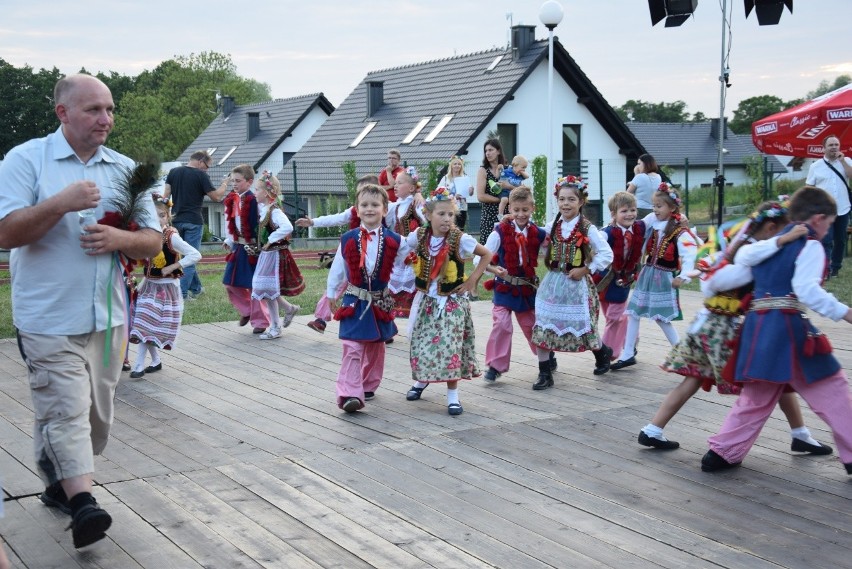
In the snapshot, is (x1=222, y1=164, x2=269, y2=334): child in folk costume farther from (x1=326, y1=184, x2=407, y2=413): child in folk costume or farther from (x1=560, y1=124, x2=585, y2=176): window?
(x1=560, y1=124, x2=585, y2=176): window

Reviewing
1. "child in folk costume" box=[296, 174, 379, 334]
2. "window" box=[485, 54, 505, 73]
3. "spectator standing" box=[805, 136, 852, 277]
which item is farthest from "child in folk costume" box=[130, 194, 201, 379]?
"window" box=[485, 54, 505, 73]

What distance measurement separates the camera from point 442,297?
22.5 feet

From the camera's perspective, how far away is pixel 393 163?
13125 millimetres

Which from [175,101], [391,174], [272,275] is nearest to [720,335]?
[272,275]

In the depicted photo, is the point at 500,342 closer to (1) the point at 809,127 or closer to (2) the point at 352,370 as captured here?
(2) the point at 352,370

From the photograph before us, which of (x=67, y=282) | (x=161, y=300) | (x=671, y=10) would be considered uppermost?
(x=671, y=10)

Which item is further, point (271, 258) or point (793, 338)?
point (271, 258)

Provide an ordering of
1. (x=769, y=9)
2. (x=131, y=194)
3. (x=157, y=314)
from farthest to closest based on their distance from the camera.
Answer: (x=769, y=9)
(x=157, y=314)
(x=131, y=194)

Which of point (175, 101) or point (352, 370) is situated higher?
point (175, 101)

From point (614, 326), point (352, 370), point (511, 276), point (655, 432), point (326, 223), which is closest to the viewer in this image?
point (655, 432)

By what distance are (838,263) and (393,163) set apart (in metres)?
6.40

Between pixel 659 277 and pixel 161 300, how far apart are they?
13.1 ft

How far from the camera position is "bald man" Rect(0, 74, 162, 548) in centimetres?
413

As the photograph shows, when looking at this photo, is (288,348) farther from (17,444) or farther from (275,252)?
(17,444)
